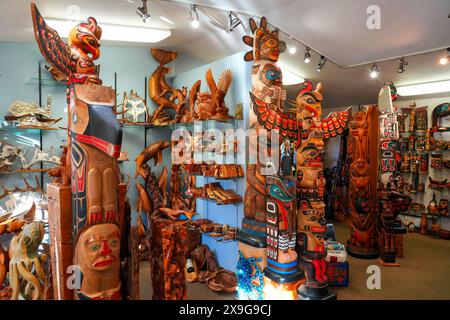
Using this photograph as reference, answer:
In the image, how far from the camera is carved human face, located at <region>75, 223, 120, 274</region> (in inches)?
79.7

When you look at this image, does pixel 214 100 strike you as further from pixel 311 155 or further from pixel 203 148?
pixel 311 155

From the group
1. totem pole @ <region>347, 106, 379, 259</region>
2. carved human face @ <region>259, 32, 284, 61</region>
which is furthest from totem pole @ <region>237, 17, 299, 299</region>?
totem pole @ <region>347, 106, 379, 259</region>

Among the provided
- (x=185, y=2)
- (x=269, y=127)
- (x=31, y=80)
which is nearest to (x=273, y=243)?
(x=269, y=127)

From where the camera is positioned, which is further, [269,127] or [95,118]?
[269,127]

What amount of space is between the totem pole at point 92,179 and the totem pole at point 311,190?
183 centimetres

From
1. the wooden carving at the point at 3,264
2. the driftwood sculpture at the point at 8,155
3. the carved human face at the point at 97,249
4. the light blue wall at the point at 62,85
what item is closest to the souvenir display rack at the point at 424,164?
the light blue wall at the point at 62,85

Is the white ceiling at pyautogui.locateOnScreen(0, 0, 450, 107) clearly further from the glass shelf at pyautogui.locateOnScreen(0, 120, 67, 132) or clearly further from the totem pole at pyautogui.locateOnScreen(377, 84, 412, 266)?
the glass shelf at pyautogui.locateOnScreen(0, 120, 67, 132)

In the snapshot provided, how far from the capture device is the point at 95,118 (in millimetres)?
2059

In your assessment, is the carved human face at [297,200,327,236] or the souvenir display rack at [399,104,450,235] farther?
the souvenir display rack at [399,104,450,235]

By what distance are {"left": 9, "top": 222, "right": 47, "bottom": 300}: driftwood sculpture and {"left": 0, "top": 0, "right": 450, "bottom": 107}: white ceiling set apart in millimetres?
1979

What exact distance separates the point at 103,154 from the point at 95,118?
235mm

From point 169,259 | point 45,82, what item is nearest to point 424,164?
point 169,259

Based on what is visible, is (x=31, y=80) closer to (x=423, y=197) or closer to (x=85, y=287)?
(x=85, y=287)

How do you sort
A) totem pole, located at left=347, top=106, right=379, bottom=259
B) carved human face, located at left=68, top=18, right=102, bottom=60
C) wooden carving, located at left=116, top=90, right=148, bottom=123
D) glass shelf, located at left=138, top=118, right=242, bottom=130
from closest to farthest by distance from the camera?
carved human face, located at left=68, top=18, right=102, bottom=60
glass shelf, located at left=138, top=118, right=242, bottom=130
wooden carving, located at left=116, top=90, right=148, bottom=123
totem pole, located at left=347, top=106, right=379, bottom=259
